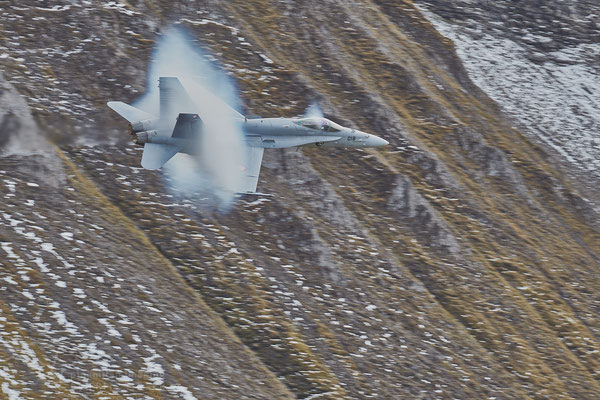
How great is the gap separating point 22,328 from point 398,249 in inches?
662

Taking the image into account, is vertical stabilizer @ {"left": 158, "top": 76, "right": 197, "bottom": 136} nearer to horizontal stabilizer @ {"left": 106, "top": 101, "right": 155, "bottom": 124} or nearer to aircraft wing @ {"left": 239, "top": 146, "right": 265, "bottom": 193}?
horizontal stabilizer @ {"left": 106, "top": 101, "right": 155, "bottom": 124}

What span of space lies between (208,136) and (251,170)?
85.8 inches

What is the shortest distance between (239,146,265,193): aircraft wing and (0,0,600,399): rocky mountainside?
91.0 inches

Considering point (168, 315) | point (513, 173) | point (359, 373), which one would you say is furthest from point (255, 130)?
point (513, 173)

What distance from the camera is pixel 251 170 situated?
30.9m

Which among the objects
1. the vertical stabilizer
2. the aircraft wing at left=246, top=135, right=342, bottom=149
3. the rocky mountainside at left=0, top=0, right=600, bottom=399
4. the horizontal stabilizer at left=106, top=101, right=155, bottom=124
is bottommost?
the rocky mountainside at left=0, top=0, right=600, bottom=399

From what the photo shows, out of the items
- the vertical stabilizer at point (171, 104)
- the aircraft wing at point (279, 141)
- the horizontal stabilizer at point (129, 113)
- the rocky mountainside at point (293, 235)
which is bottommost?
the rocky mountainside at point (293, 235)

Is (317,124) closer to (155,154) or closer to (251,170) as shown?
(251,170)

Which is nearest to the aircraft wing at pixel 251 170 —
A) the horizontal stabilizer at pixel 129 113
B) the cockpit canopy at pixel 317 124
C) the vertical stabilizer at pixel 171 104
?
the cockpit canopy at pixel 317 124

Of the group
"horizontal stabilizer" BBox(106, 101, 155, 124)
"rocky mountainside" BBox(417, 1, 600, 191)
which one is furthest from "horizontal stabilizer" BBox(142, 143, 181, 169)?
"rocky mountainside" BBox(417, 1, 600, 191)

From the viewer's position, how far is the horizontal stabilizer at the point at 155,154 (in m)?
29.5

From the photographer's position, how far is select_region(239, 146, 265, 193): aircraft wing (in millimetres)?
30531

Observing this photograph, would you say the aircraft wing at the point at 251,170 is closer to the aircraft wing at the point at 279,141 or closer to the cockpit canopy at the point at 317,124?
the aircraft wing at the point at 279,141

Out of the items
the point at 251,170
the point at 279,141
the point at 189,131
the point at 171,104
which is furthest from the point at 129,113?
the point at 279,141
